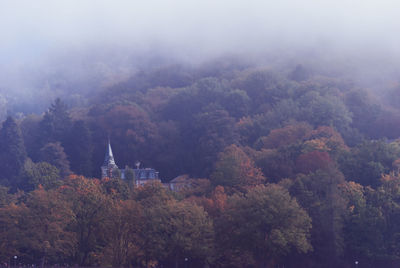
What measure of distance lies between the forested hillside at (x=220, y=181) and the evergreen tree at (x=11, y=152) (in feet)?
0.51

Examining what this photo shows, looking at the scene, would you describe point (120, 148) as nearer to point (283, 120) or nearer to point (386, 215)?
point (283, 120)

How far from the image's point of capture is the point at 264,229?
49.0m

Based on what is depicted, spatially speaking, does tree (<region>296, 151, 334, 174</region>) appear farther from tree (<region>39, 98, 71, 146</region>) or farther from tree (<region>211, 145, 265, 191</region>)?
tree (<region>39, 98, 71, 146</region>)

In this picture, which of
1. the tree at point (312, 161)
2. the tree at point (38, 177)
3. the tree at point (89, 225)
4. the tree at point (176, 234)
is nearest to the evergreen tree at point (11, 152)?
the tree at point (38, 177)

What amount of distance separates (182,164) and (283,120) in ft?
45.9

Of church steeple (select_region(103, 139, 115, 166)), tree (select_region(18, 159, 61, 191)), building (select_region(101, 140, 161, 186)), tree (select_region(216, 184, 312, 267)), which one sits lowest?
tree (select_region(216, 184, 312, 267))

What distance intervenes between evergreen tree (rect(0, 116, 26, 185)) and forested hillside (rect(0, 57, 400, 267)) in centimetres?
15

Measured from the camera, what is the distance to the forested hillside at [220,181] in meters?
50.2

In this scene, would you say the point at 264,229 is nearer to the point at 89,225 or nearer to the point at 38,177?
the point at 89,225

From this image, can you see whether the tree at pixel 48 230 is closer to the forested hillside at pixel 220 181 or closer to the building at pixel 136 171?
the forested hillside at pixel 220 181

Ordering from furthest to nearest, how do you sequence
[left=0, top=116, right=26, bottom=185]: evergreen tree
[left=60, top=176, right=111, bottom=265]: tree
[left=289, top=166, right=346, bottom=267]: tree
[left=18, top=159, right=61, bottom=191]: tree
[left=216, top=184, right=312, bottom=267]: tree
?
[left=0, top=116, right=26, bottom=185]: evergreen tree < [left=18, top=159, right=61, bottom=191]: tree < [left=60, top=176, right=111, bottom=265]: tree < [left=289, top=166, right=346, bottom=267]: tree < [left=216, top=184, right=312, bottom=267]: tree

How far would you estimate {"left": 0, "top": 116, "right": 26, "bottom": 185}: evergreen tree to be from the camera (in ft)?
265

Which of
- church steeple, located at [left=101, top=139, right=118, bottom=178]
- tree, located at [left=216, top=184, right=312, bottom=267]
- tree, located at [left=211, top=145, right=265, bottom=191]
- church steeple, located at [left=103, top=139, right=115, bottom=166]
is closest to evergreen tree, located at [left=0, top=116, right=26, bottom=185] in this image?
church steeple, located at [left=101, top=139, right=118, bottom=178]

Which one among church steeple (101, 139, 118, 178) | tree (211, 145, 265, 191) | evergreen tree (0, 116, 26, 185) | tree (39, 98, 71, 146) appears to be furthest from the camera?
tree (39, 98, 71, 146)
